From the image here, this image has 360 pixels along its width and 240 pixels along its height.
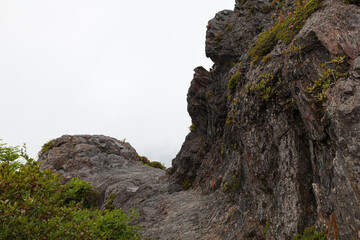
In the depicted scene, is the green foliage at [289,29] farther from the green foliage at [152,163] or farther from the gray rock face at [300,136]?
the green foliage at [152,163]

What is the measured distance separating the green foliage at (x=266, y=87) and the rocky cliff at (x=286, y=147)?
5 centimetres

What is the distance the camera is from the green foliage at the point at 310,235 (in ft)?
23.2

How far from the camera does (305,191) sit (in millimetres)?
8391

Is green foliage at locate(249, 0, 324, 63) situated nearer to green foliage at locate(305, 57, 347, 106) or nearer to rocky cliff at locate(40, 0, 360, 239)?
rocky cliff at locate(40, 0, 360, 239)

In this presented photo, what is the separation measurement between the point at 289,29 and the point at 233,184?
9.75 m

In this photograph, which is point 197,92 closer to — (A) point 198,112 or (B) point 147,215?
(A) point 198,112

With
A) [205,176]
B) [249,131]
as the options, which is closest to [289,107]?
[249,131]

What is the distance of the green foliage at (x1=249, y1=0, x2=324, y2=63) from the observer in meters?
10.8

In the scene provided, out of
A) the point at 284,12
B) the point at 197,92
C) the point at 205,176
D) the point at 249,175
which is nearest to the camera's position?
the point at 249,175

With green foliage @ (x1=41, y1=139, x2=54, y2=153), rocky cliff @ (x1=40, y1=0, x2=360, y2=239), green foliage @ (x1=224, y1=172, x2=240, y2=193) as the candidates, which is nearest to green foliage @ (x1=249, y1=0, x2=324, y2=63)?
rocky cliff @ (x1=40, y1=0, x2=360, y2=239)

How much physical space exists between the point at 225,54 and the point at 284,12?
7.92 meters

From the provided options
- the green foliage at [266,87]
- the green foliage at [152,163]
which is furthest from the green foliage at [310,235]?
the green foliage at [152,163]

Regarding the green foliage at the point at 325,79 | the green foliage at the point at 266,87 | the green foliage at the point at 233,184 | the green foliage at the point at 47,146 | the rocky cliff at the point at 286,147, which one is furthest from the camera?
the green foliage at the point at 47,146

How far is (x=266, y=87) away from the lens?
36.6 ft
